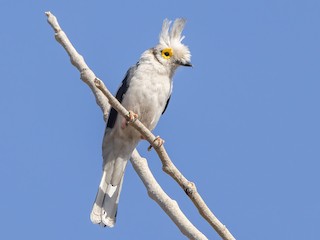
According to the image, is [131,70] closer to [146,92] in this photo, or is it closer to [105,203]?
[146,92]

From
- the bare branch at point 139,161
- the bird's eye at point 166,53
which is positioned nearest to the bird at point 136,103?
the bird's eye at point 166,53

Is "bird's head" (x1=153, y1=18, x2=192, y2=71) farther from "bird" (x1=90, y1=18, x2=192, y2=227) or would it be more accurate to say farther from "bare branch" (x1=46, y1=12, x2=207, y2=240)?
"bare branch" (x1=46, y1=12, x2=207, y2=240)

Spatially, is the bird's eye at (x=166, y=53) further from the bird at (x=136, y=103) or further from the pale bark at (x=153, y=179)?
the pale bark at (x=153, y=179)

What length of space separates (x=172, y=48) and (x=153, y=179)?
8.30 ft

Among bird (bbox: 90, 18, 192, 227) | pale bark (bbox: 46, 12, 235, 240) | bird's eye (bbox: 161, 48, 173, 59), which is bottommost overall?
pale bark (bbox: 46, 12, 235, 240)

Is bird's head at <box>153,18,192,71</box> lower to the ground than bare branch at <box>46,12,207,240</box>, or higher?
higher

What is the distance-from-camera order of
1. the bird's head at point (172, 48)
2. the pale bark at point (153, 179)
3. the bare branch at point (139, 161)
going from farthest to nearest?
the bird's head at point (172, 48) → the bare branch at point (139, 161) → the pale bark at point (153, 179)

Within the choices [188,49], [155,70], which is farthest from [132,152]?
[188,49]

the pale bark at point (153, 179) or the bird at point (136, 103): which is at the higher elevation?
the bird at point (136, 103)

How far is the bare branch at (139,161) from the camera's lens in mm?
5141

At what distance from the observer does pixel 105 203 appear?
7156 millimetres

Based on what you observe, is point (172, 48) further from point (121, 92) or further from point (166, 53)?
point (121, 92)

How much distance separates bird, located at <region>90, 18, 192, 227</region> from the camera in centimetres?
752

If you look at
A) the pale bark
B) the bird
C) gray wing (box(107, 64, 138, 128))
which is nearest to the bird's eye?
the bird
